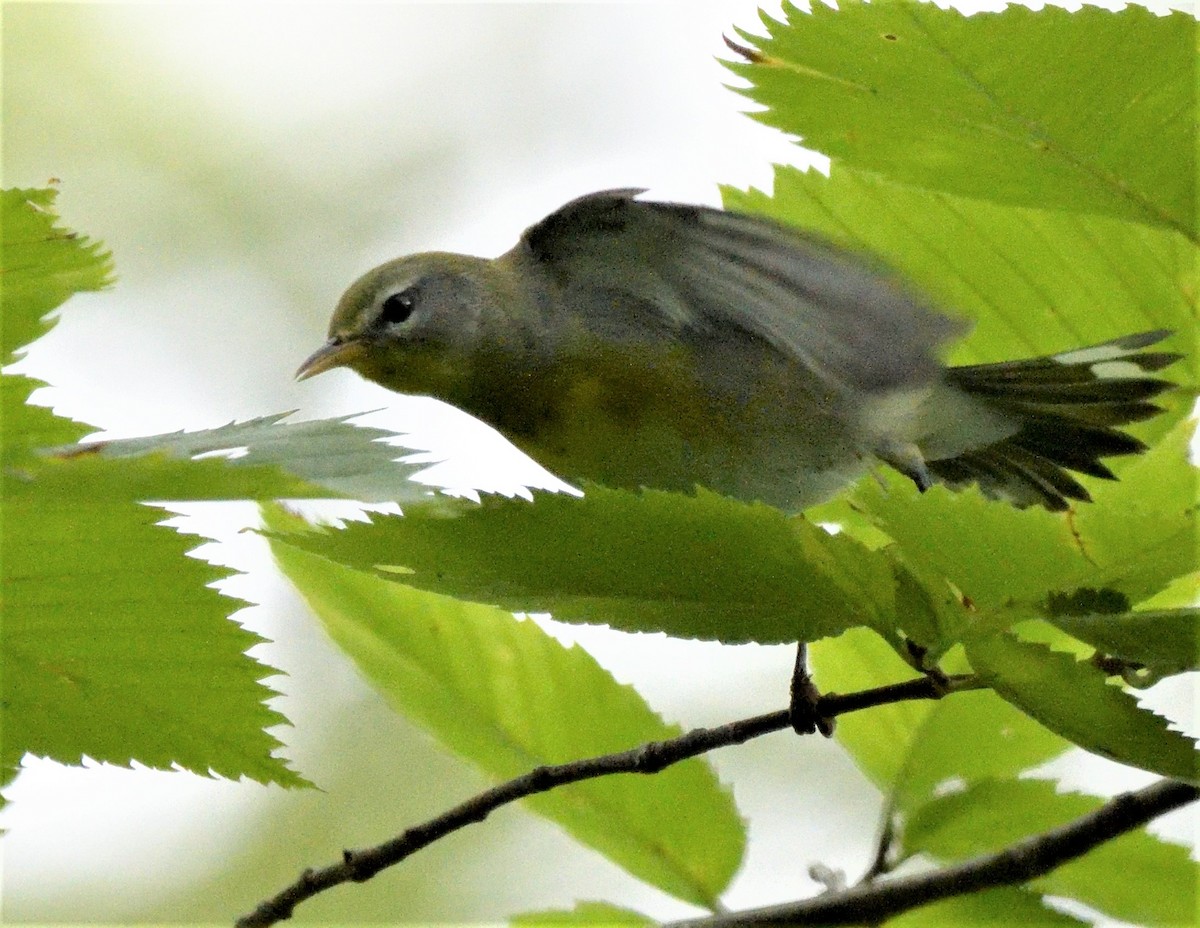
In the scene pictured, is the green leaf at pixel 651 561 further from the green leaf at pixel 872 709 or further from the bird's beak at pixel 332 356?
the bird's beak at pixel 332 356

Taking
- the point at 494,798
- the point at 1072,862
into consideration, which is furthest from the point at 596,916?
the point at 1072,862

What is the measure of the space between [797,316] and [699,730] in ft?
3.61

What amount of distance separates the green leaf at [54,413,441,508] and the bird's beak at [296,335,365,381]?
1.60 metres

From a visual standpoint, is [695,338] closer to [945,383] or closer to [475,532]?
[945,383]

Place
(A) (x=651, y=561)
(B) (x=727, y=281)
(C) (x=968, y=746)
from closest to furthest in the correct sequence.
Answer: (A) (x=651, y=561), (C) (x=968, y=746), (B) (x=727, y=281)

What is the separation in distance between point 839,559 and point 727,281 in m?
1.40

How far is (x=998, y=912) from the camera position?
1.48m

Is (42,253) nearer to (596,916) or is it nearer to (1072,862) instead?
(596,916)

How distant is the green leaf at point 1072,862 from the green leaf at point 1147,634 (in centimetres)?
62

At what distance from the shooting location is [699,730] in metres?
1.29

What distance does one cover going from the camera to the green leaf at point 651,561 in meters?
0.94

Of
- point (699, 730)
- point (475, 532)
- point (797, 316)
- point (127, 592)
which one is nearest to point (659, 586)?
point (475, 532)

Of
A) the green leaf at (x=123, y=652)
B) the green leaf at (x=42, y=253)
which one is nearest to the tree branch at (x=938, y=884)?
the green leaf at (x=123, y=652)

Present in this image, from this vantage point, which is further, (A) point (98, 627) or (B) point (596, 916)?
(B) point (596, 916)
